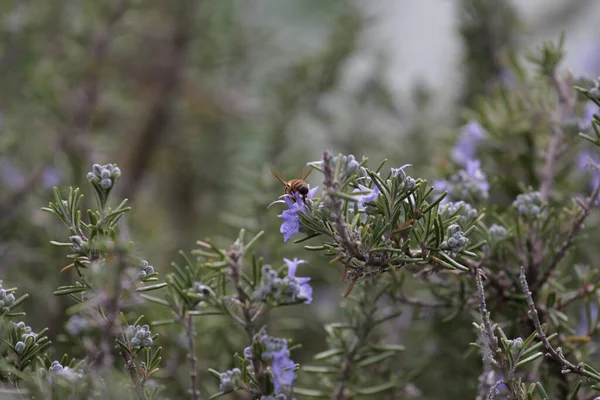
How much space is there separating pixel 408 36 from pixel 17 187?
5.14 ft

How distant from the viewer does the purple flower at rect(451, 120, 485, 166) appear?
38.0 inches

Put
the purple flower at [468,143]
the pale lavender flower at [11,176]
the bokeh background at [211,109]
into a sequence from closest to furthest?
the purple flower at [468,143] → the bokeh background at [211,109] → the pale lavender flower at [11,176]

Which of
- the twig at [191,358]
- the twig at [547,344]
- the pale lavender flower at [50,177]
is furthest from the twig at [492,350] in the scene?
the pale lavender flower at [50,177]

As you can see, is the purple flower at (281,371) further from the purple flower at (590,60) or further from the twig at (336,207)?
the purple flower at (590,60)

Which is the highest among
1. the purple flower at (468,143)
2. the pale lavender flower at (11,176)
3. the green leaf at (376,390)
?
the purple flower at (468,143)

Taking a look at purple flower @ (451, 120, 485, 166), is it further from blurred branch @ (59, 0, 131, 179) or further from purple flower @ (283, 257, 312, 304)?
blurred branch @ (59, 0, 131, 179)

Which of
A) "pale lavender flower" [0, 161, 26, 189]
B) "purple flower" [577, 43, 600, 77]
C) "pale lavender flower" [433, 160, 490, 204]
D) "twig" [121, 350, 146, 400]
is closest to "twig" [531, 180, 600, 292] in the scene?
"pale lavender flower" [433, 160, 490, 204]

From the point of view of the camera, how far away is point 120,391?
521mm

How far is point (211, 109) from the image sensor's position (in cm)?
164

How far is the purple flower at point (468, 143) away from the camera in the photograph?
96 centimetres

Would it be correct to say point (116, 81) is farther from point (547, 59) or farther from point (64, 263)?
point (547, 59)

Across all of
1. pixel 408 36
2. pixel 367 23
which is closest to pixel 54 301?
pixel 367 23

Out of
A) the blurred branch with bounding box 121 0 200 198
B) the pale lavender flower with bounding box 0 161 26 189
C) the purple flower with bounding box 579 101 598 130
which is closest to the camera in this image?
the purple flower with bounding box 579 101 598 130

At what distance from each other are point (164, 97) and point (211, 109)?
132mm
